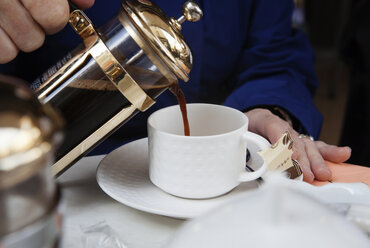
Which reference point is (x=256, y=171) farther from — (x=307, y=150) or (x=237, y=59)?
(x=237, y=59)

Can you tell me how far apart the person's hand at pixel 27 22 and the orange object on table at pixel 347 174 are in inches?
14.4

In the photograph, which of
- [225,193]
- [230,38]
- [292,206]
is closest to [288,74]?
[230,38]

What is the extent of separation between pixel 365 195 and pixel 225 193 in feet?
0.48

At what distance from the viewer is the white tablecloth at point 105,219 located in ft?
1.48

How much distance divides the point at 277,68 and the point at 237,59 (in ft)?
0.38

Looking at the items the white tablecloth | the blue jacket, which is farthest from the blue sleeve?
the white tablecloth

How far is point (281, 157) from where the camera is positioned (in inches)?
20.0

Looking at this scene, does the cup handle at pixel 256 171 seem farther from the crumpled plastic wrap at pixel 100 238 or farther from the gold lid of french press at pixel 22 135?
the gold lid of french press at pixel 22 135

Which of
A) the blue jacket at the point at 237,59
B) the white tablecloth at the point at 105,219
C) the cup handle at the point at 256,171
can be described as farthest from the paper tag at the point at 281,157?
the blue jacket at the point at 237,59

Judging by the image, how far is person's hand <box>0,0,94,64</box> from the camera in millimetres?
523

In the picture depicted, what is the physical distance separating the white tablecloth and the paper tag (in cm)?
11

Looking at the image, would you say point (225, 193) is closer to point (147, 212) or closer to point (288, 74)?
point (147, 212)

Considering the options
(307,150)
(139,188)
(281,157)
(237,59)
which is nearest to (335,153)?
(307,150)

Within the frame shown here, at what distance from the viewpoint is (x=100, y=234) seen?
45 cm
